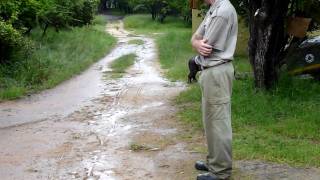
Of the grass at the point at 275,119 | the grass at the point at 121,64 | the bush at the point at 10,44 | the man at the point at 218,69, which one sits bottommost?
the grass at the point at 121,64

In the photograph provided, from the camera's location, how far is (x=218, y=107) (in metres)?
4.91

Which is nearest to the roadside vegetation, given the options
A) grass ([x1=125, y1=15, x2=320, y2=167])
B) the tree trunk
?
grass ([x1=125, y1=15, x2=320, y2=167])

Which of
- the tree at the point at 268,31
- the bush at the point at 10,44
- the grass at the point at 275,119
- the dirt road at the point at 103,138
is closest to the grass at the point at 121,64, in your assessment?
the dirt road at the point at 103,138

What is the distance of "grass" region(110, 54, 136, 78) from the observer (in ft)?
49.0

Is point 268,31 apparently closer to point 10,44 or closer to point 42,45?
point 10,44

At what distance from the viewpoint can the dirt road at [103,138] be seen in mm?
5742

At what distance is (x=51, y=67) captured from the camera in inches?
566

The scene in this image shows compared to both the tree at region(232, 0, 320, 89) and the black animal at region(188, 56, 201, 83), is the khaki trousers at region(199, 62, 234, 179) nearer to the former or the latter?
the tree at region(232, 0, 320, 89)

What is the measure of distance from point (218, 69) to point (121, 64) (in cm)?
1214

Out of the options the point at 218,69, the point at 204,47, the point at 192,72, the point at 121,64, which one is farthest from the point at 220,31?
the point at 121,64

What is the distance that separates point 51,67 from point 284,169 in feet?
32.6

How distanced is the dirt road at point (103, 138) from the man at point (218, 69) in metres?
0.66

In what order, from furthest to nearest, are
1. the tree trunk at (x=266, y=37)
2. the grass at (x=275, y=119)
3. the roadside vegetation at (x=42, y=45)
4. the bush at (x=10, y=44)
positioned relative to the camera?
1. the bush at (x=10, y=44)
2. the roadside vegetation at (x=42, y=45)
3. the tree trunk at (x=266, y=37)
4. the grass at (x=275, y=119)

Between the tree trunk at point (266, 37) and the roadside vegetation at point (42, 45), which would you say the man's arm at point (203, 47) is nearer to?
the tree trunk at point (266, 37)
